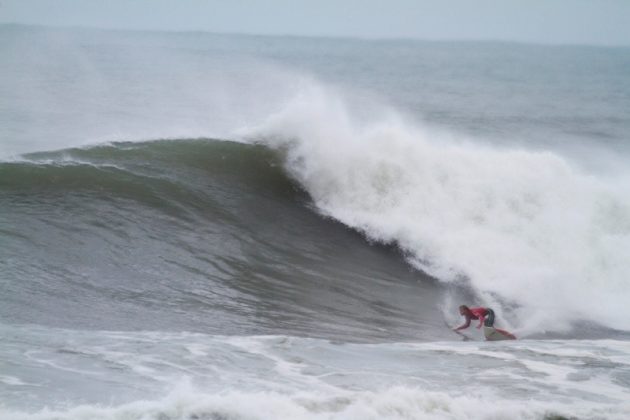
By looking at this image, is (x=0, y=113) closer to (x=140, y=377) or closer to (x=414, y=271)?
(x=414, y=271)

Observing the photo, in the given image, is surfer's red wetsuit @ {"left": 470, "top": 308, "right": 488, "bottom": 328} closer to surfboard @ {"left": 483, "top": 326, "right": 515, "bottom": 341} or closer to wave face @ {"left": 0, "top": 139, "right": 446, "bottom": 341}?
surfboard @ {"left": 483, "top": 326, "right": 515, "bottom": 341}

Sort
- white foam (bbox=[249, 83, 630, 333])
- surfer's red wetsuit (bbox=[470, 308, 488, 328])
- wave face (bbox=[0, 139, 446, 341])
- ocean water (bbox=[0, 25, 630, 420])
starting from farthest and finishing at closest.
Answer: white foam (bbox=[249, 83, 630, 333]) → surfer's red wetsuit (bbox=[470, 308, 488, 328]) → wave face (bbox=[0, 139, 446, 341]) → ocean water (bbox=[0, 25, 630, 420])

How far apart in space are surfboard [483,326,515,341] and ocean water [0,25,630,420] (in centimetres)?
17

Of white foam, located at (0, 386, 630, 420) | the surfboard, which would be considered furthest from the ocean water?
the surfboard

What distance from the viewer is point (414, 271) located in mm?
12062

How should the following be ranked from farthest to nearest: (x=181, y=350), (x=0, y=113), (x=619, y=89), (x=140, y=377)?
(x=619, y=89) → (x=0, y=113) → (x=181, y=350) → (x=140, y=377)

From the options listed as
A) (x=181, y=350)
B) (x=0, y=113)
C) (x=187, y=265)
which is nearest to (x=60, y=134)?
(x=0, y=113)

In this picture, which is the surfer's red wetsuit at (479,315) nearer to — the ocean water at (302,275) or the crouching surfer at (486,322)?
the crouching surfer at (486,322)

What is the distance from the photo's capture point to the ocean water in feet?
20.6

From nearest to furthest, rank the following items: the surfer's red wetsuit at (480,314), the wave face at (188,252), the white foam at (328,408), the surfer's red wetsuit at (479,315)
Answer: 1. the white foam at (328,408)
2. the wave face at (188,252)
3. the surfer's red wetsuit at (479,315)
4. the surfer's red wetsuit at (480,314)

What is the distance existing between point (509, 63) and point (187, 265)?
7530cm

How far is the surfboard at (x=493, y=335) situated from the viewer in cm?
939

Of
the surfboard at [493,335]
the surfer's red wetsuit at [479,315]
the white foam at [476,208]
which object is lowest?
the surfboard at [493,335]

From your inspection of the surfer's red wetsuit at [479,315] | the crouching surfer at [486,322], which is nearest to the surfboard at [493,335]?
the crouching surfer at [486,322]
